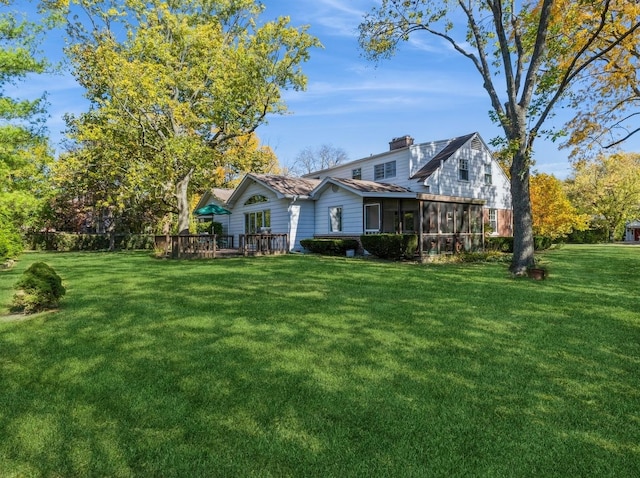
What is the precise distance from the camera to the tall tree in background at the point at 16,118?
11.5m

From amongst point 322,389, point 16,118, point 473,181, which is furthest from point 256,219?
point 322,389

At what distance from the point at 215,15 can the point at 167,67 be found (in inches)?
240

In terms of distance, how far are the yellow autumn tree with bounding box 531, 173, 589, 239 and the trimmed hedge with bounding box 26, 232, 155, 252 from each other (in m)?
26.4

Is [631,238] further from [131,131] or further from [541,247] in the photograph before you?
[131,131]

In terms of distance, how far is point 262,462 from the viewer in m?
2.52

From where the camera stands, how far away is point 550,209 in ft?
71.1

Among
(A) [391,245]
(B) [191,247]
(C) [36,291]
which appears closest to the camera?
(C) [36,291]

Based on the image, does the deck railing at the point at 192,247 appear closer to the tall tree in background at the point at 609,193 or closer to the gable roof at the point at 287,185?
the gable roof at the point at 287,185

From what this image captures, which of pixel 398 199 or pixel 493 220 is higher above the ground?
pixel 398 199

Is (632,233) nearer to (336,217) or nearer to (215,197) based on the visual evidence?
(336,217)

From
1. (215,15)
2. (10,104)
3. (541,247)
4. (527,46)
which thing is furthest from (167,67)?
(541,247)

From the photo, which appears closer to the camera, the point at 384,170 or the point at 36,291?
the point at 36,291

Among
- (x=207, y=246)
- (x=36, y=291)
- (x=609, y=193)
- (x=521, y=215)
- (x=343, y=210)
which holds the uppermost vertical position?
(x=609, y=193)

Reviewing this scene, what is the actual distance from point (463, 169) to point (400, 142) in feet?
13.4
